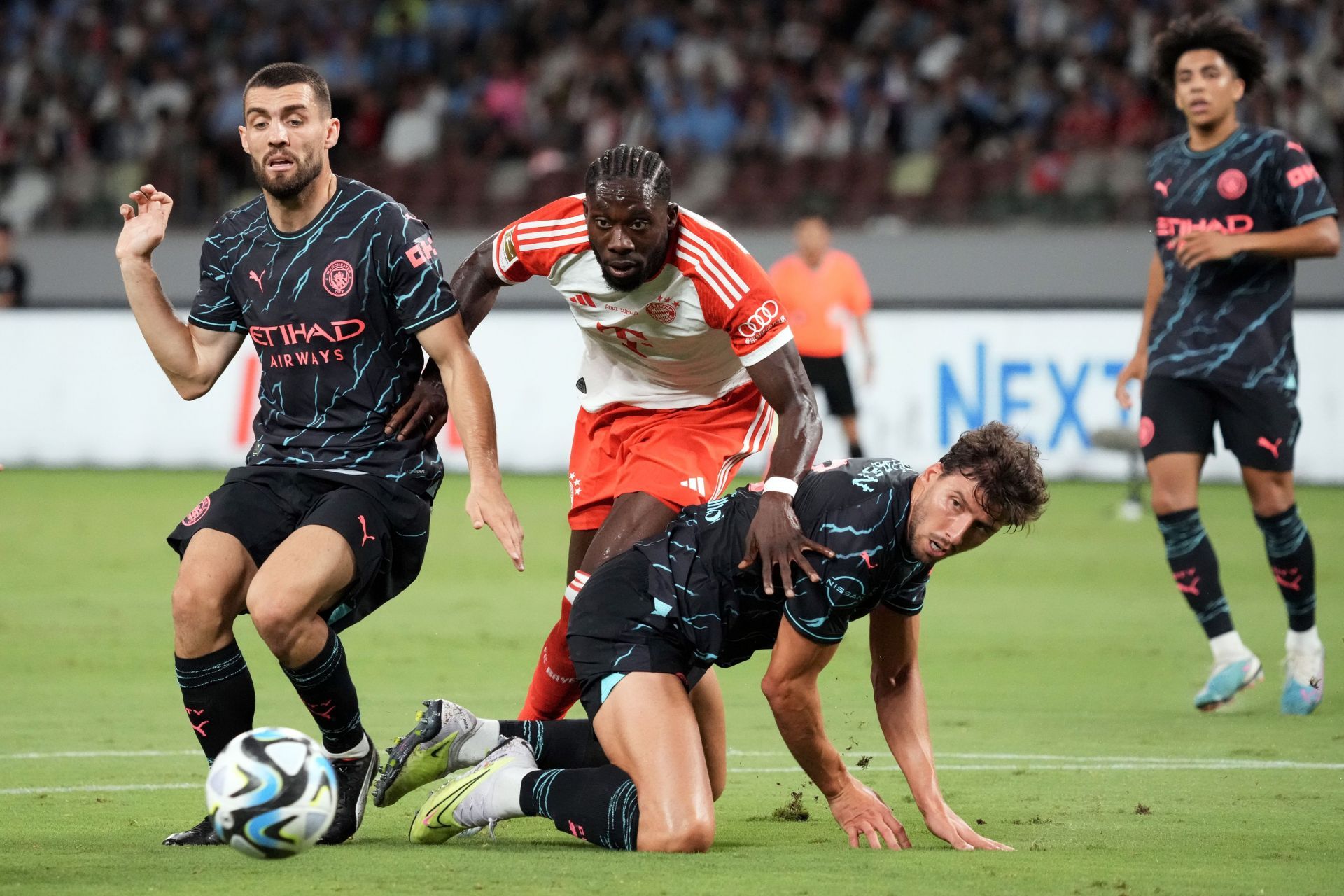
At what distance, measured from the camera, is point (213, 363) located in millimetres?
5531

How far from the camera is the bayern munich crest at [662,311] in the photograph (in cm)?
566

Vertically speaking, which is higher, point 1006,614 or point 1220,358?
point 1220,358

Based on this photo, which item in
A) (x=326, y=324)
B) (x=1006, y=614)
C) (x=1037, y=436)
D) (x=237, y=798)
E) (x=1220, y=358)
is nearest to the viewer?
(x=237, y=798)

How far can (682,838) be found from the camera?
4.62 m

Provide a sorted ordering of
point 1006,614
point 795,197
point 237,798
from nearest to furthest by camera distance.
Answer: point 237,798
point 1006,614
point 795,197

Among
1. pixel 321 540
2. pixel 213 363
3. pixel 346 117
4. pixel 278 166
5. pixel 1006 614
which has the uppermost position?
pixel 346 117

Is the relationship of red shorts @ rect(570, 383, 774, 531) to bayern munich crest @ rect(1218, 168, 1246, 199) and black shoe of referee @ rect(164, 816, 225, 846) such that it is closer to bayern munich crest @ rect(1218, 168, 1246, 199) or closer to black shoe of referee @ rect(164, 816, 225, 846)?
black shoe of referee @ rect(164, 816, 225, 846)

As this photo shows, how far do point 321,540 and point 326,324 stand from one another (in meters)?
0.67

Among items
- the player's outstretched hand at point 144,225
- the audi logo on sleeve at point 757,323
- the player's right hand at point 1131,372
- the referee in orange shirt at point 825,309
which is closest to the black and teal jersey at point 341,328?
the player's outstretched hand at point 144,225

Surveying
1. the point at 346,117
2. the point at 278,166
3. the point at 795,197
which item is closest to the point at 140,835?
the point at 278,166

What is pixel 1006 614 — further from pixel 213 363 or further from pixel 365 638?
pixel 213 363

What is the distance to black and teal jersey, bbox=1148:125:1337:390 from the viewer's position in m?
7.18

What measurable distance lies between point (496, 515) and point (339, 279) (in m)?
0.87

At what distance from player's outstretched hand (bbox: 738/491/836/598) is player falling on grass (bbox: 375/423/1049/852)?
0.12 ft
